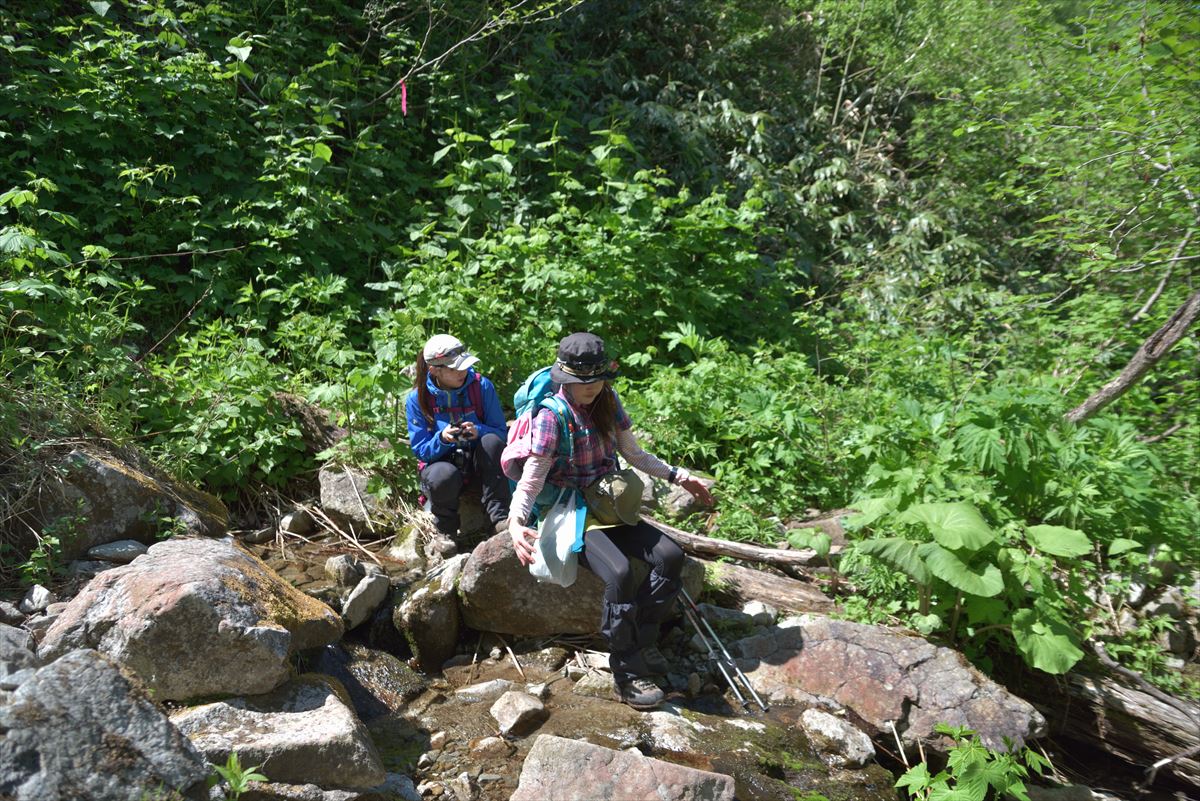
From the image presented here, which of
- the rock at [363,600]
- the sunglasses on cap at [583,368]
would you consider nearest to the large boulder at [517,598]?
the rock at [363,600]

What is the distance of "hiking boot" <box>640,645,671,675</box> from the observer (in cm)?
448

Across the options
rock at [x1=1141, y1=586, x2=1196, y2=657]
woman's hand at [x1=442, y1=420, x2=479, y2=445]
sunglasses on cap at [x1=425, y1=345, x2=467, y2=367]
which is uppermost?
sunglasses on cap at [x1=425, y1=345, x2=467, y2=367]

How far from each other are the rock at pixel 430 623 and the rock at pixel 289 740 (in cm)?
120

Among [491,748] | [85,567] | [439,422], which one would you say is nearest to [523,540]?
[491,748]

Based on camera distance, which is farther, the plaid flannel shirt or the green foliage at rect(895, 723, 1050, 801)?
the plaid flannel shirt

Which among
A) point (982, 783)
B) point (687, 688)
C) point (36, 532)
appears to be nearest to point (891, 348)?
point (687, 688)

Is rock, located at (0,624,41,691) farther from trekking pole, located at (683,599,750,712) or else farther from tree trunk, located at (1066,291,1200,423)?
tree trunk, located at (1066,291,1200,423)

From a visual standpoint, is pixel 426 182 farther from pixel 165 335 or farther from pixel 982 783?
pixel 982 783

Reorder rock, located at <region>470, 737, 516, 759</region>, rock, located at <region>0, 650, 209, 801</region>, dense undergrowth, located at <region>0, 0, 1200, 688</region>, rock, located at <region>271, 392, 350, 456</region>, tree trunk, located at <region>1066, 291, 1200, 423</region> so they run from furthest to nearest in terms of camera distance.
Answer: rock, located at <region>271, 392, 350, 456</region> < tree trunk, located at <region>1066, 291, 1200, 423</region> < dense undergrowth, located at <region>0, 0, 1200, 688</region> < rock, located at <region>470, 737, 516, 759</region> < rock, located at <region>0, 650, 209, 801</region>

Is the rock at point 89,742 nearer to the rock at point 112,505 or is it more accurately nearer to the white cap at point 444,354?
the rock at point 112,505

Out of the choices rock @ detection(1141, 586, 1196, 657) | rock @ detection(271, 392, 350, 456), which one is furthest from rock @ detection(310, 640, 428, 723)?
rock @ detection(1141, 586, 1196, 657)

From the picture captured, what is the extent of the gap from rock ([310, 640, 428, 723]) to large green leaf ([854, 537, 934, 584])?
2639 mm

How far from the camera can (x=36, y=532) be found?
4617mm

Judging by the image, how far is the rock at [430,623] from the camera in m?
4.86
